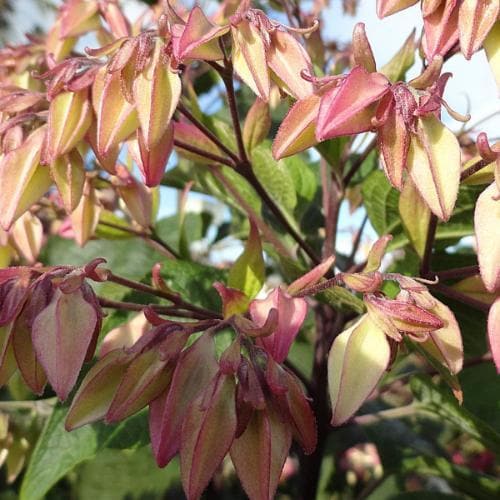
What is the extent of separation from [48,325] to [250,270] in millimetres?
196

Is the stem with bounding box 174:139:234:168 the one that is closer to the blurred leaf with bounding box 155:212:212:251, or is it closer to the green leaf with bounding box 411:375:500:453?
the green leaf with bounding box 411:375:500:453

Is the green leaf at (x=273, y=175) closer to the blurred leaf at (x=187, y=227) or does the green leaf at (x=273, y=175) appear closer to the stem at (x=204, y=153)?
the stem at (x=204, y=153)

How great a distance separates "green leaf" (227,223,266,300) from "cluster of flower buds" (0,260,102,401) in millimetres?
145

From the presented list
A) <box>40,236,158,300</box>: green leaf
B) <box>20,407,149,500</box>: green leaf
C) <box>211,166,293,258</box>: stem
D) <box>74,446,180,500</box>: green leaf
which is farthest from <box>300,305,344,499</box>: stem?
<box>74,446,180,500</box>: green leaf

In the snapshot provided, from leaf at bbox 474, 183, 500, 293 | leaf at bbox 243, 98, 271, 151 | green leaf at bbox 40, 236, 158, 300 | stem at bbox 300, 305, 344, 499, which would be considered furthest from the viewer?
green leaf at bbox 40, 236, 158, 300

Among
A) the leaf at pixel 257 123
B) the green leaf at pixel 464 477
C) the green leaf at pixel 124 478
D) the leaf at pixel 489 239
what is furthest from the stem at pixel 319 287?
the green leaf at pixel 124 478

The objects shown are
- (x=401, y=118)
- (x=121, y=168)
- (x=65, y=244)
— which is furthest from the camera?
(x=65, y=244)

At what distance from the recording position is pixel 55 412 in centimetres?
62

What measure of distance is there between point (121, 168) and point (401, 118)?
1.16ft

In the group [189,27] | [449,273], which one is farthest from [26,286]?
[449,273]

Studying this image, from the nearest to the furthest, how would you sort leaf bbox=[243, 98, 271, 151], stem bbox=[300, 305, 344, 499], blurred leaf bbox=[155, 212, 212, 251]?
leaf bbox=[243, 98, 271, 151] → stem bbox=[300, 305, 344, 499] → blurred leaf bbox=[155, 212, 212, 251]

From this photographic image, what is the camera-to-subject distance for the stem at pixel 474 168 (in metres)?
0.47

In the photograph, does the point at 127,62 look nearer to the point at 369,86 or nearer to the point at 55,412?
the point at 369,86

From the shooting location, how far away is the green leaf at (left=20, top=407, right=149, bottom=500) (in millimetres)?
612
